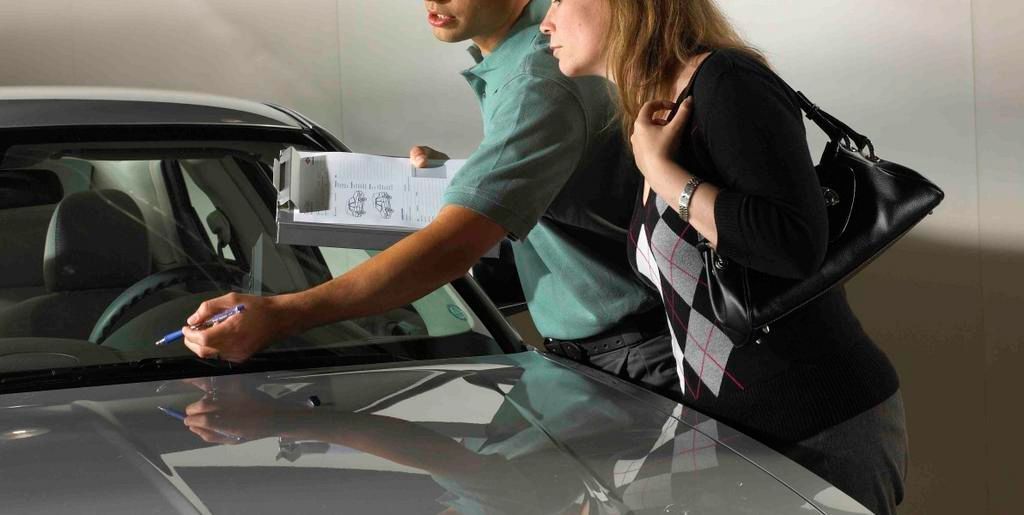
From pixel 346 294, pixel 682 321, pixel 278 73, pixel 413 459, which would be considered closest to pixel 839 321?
pixel 682 321

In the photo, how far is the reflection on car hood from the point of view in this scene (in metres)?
1.22

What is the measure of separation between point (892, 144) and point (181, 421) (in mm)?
2678

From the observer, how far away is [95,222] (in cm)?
186

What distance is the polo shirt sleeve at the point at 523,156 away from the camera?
1.62 m

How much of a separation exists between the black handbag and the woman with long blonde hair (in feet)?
0.09

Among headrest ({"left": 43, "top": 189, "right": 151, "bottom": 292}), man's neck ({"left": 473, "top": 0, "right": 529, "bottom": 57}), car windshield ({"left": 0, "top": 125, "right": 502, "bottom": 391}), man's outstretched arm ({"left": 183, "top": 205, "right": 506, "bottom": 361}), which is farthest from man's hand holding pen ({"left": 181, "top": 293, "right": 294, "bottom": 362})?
man's neck ({"left": 473, "top": 0, "right": 529, "bottom": 57})

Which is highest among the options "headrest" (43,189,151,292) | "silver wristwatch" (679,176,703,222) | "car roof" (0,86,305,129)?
"silver wristwatch" (679,176,703,222)

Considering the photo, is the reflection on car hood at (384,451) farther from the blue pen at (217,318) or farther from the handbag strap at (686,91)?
the handbag strap at (686,91)

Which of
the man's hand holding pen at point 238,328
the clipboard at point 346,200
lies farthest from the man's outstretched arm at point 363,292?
the clipboard at point 346,200

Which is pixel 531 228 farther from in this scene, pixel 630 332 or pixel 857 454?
pixel 857 454

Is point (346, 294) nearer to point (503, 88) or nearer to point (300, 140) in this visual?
point (503, 88)

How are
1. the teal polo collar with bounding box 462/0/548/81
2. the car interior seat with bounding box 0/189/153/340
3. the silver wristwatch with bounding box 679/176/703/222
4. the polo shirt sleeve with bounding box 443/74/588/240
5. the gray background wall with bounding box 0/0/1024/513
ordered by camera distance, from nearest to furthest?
the silver wristwatch with bounding box 679/176/703/222 < the polo shirt sleeve with bounding box 443/74/588/240 < the car interior seat with bounding box 0/189/153/340 < the teal polo collar with bounding box 462/0/548/81 < the gray background wall with bounding box 0/0/1024/513

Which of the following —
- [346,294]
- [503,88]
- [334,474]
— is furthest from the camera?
[503,88]

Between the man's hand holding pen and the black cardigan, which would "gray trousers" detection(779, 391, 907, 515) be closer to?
the black cardigan
